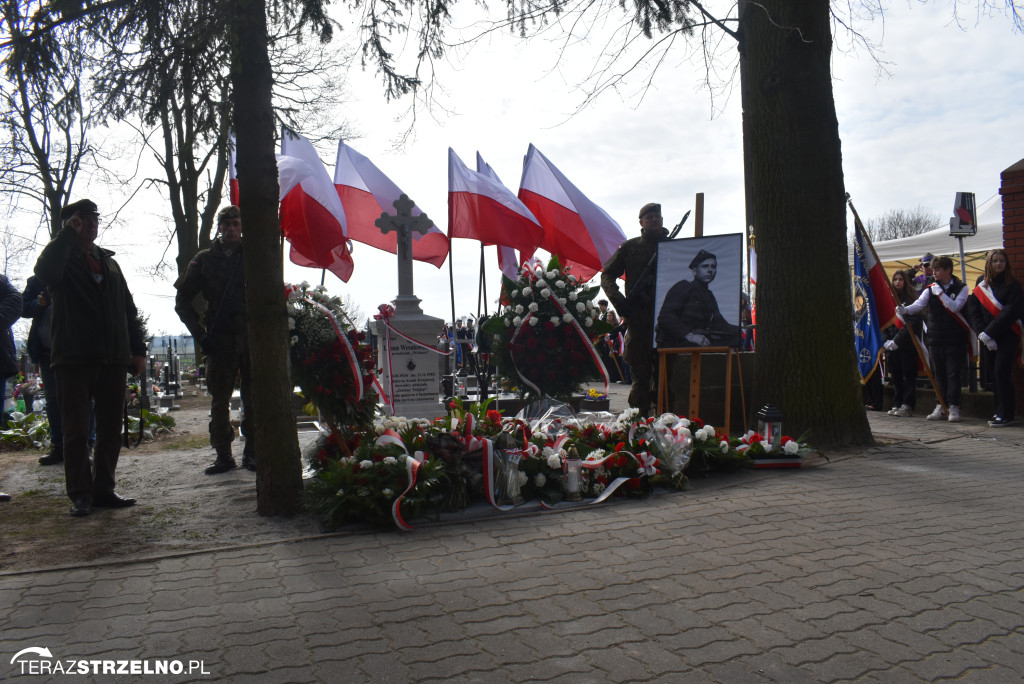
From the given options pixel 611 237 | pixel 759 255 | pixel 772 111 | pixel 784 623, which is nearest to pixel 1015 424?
pixel 759 255

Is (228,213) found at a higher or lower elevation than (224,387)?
higher

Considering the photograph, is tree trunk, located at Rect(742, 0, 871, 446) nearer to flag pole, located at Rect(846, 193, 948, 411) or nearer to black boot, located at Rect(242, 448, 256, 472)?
flag pole, located at Rect(846, 193, 948, 411)

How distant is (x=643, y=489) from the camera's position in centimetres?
547

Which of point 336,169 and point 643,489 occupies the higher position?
point 336,169

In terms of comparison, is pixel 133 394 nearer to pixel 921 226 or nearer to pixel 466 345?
pixel 466 345

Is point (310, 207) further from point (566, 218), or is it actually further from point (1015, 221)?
point (1015, 221)

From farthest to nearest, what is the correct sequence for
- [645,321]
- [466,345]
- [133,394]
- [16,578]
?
[466,345] < [133,394] < [645,321] < [16,578]

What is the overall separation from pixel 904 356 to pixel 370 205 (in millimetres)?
7630

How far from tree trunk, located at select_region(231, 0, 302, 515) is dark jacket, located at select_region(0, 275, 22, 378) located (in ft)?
9.62

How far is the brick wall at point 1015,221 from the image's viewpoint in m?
9.26

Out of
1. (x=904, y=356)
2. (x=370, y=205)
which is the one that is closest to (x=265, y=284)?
(x=370, y=205)

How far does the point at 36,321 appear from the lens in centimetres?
784

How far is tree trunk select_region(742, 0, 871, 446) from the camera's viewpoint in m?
7.13

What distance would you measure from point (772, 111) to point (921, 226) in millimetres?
52716
